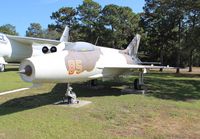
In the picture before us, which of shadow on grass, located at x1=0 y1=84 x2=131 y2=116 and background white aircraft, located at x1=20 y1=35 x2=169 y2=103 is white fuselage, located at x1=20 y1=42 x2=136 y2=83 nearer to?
background white aircraft, located at x1=20 y1=35 x2=169 y2=103

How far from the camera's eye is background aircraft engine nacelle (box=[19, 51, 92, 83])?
820 cm

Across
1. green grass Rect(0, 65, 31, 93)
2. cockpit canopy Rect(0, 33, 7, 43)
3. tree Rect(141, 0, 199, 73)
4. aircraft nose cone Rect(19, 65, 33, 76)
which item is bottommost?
green grass Rect(0, 65, 31, 93)

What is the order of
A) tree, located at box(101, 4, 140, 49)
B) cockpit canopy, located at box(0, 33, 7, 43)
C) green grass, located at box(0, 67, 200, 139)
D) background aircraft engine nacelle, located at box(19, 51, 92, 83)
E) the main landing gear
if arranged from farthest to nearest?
tree, located at box(101, 4, 140, 49), cockpit canopy, located at box(0, 33, 7, 43), the main landing gear, background aircraft engine nacelle, located at box(19, 51, 92, 83), green grass, located at box(0, 67, 200, 139)

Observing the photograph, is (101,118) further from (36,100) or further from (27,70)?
(36,100)

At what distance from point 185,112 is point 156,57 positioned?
41558 mm

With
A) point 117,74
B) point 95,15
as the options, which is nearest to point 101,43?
point 95,15

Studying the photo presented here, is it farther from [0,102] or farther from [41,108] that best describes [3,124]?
[0,102]

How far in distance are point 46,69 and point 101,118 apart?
81.8 inches

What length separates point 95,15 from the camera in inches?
1850

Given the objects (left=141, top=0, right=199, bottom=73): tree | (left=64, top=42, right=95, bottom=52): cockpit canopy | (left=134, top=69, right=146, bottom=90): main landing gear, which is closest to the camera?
(left=64, top=42, right=95, bottom=52): cockpit canopy

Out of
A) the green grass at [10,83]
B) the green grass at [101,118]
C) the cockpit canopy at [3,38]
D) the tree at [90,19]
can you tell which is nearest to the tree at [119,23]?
the tree at [90,19]

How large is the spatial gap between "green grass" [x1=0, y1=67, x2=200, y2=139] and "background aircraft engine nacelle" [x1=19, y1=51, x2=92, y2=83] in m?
1.02

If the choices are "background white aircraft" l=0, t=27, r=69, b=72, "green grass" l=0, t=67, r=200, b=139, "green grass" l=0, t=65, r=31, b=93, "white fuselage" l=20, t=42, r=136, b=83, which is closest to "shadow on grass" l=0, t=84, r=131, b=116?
"green grass" l=0, t=67, r=200, b=139

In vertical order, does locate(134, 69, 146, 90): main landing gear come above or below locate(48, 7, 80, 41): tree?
→ below
